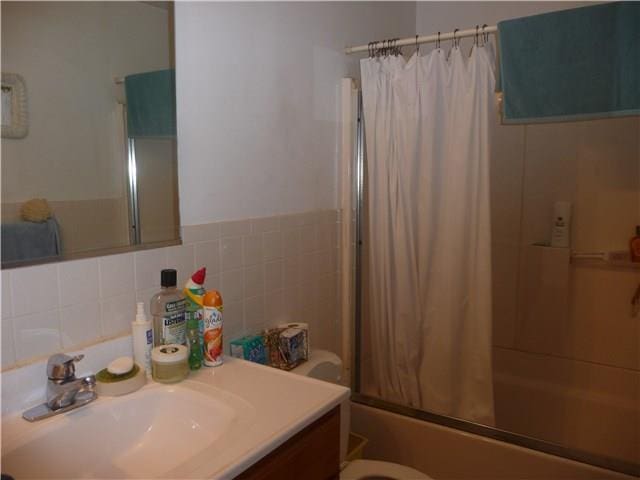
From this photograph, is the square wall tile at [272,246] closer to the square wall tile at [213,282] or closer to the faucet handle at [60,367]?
the square wall tile at [213,282]

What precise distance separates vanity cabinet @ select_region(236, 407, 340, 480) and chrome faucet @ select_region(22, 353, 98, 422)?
38 cm

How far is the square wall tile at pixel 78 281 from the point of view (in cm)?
101

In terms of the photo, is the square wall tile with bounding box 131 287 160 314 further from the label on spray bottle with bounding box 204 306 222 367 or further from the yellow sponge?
the yellow sponge

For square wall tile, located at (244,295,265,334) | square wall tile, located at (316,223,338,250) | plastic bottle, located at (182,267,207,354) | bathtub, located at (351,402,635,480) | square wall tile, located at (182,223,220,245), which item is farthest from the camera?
square wall tile, located at (316,223,338,250)

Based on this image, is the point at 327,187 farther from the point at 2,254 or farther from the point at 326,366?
the point at 2,254

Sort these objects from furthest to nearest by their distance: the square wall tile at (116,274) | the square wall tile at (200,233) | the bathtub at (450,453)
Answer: the bathtub at (450,453) < the square wall tile at (200,233) < the square wall tile at (116,274)

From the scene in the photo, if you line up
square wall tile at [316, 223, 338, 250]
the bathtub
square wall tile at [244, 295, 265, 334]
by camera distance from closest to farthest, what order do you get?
square wall tile at [244, 295, 265, 334] < the bathtub < square wall tile at [316, 223, 338, 250]

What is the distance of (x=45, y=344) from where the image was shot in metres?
0.99

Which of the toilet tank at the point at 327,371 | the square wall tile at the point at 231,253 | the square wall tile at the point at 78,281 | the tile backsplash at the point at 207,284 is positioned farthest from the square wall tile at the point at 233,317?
the square wall tile at the point at 78,281

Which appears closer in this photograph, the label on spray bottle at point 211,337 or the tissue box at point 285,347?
the label on spray bottle at point 211,337

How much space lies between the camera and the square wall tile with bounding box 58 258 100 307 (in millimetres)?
1015

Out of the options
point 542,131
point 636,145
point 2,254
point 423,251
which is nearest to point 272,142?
point 423,251

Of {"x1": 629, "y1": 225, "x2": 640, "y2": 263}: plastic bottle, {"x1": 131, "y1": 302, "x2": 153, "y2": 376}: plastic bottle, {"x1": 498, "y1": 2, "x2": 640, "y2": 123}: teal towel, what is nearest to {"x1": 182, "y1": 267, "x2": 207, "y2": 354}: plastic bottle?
{"x1": 131, "y1": 302, "x2": 153, "y2": 376}: plastic bottle

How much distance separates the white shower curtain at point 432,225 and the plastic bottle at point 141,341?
1058 mm
